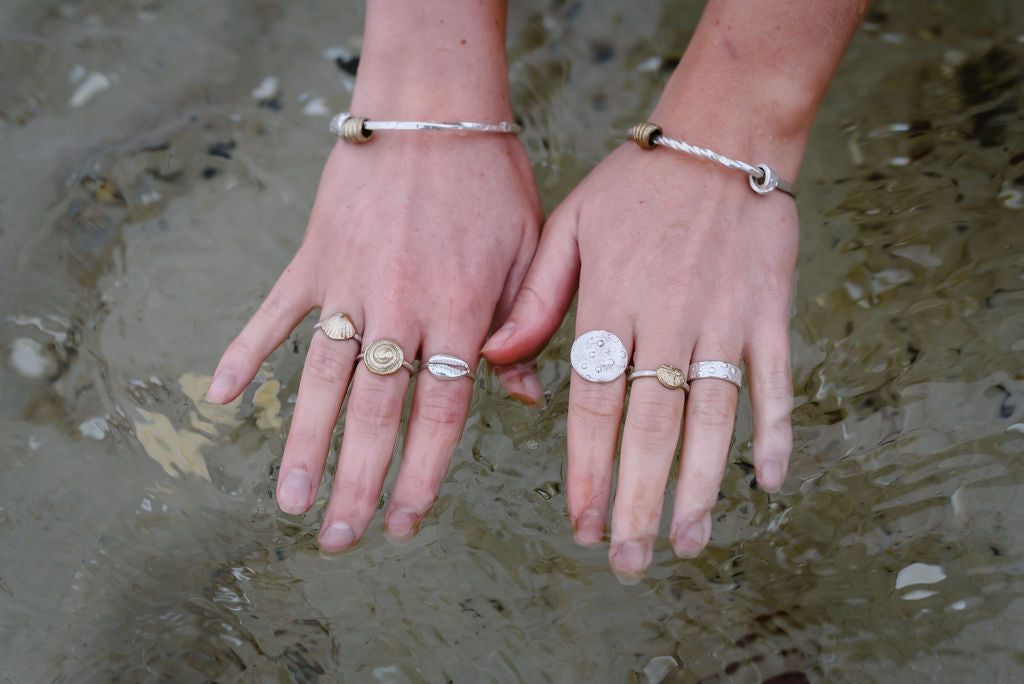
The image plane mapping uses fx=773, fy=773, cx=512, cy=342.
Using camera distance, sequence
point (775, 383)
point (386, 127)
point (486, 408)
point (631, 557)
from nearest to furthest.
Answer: point (631, 557), point (775, 383), point (386, 127), point (486, 408)

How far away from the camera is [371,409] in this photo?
65.2 inches

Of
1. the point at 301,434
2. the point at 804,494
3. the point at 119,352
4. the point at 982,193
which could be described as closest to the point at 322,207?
the point at 301,434

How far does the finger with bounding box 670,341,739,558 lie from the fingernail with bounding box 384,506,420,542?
1.77 ft

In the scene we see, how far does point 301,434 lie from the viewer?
65.0 inches

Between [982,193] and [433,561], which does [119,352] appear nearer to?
[433,561]

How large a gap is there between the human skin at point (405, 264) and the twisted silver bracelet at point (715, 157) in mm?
331

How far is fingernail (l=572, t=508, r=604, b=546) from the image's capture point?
158 cm

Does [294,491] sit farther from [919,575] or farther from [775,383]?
[919,575]

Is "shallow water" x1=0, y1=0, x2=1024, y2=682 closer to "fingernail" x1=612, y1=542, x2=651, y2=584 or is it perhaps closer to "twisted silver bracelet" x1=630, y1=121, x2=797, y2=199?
"fingernail" x1=612, y1=542, x2=651, y2=584

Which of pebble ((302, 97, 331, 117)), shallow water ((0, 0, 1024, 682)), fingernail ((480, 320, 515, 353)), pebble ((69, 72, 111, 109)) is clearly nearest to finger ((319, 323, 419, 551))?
fingernail ((480, 320, 515, 353))

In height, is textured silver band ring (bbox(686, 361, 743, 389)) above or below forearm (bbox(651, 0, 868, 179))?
below

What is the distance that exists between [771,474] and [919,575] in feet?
1.44

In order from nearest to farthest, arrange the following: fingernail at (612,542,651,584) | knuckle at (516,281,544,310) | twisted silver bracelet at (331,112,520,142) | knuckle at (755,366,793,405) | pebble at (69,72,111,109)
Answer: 1. fingernail at (612,542,651,584)
2. knuckle at (755,366,793,405)
3. knuckle at (516,281,544,310)
4. twisted silver bracelet at (331,112,520,142)
5. pebble at (69,72,111,109)

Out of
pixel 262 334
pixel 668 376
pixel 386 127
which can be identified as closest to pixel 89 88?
pixel 386 127
